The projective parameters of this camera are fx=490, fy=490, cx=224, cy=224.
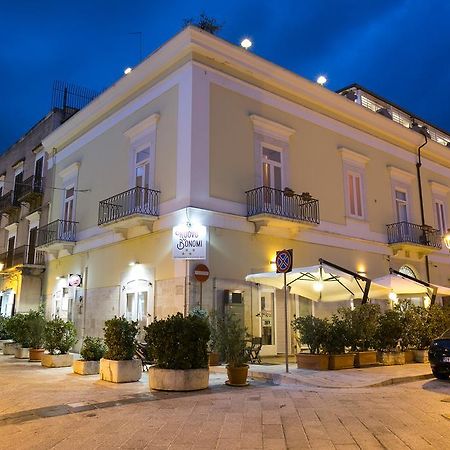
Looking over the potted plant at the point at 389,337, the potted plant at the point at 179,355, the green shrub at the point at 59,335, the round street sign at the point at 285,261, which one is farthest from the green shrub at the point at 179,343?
the potted plant at the point at 389,337

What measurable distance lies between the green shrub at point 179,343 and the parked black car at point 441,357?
492cm

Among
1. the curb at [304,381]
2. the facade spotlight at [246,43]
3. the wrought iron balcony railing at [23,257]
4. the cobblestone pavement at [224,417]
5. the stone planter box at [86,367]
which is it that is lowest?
the cobblestone pavement at [224,417]

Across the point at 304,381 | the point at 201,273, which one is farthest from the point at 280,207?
the point at 304,381

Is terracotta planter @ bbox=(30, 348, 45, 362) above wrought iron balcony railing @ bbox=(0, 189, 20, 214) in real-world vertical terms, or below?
below

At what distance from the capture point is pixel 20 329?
15961 mm

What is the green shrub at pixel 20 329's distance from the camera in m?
15.8

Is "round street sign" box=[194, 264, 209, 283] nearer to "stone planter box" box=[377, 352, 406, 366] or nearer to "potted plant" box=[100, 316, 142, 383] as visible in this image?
"potted plant" box=[100, 316, 142, 383]

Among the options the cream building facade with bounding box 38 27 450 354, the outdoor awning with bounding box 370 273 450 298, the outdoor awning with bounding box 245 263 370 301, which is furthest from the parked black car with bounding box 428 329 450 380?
the cream building facade with bounding box 38 27 450 354

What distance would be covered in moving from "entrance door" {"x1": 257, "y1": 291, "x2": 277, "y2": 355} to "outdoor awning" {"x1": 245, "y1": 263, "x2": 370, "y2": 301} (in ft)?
2.82

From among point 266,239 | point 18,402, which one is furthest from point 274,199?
point 18,402

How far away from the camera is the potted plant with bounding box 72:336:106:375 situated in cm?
1127

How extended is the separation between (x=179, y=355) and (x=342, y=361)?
4.38 meters

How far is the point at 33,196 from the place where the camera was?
22422 millimetres

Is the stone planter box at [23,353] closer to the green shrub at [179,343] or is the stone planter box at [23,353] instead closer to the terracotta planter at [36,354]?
the terracotta planter at [36,354]
